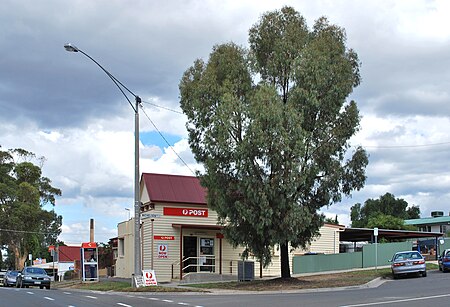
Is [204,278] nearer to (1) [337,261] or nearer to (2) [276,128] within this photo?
(1) [337,261]

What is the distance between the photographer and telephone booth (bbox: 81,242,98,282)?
42.0 m

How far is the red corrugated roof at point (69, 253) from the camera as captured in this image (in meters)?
86.1

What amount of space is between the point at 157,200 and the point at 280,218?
12586 millimetres

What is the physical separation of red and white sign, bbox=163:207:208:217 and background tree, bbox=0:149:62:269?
38979 millimetres

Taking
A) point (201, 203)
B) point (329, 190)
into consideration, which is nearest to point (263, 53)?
point (329, 190)

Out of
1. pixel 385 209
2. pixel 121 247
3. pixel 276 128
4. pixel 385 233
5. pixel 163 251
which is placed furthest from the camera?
pixel 385 209

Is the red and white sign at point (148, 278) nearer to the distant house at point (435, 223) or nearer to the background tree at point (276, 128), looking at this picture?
the background tree at point (276, 128)

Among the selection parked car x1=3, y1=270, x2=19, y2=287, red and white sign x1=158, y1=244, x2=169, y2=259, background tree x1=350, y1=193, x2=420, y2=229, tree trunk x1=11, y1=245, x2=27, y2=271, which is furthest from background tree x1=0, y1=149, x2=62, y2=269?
background tree x1=350, y1=193, x2=420, y2=229

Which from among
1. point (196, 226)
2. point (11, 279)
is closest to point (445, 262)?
Answer: point (196, 226)

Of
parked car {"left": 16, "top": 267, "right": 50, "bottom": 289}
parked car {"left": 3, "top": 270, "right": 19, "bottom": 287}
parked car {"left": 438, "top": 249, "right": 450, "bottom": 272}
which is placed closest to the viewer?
parked car {"left": 438, "top": 249, "right": 450, "bottom": 272}

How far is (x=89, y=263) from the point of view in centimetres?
4191

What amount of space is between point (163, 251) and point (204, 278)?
10.6 ft

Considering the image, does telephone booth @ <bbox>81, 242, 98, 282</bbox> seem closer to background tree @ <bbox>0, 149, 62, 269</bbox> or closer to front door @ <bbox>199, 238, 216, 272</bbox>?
front door @ <bbox>199, 238, 216, 272</bbox>

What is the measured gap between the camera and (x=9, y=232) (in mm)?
73062
